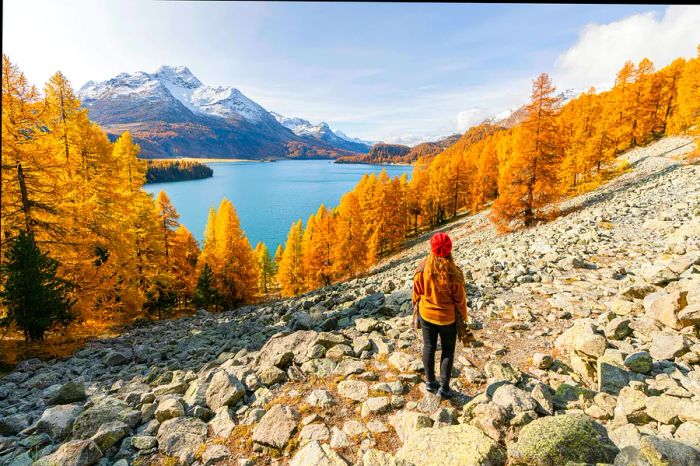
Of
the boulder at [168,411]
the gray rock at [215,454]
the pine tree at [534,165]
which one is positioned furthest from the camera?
the pine tree at [534,165]

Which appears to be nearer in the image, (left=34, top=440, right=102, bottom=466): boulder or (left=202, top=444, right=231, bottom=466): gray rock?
(left=34, top=440, right=102, bottom=466): boulder

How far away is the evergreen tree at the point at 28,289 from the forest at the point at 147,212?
0.03m

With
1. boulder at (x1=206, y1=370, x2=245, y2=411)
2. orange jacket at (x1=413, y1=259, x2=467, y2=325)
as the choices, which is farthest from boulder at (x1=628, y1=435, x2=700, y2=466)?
boulder at (x1=206, y1=370, x2=245, y2=411)

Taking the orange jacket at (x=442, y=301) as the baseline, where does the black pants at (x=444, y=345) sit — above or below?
below

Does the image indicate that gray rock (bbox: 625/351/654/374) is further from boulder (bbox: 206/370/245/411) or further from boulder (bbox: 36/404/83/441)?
boulder (bbox: 36/404/83/441)

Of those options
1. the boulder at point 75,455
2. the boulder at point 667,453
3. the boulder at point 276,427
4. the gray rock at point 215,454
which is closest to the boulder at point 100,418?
the boulder at point 75,455

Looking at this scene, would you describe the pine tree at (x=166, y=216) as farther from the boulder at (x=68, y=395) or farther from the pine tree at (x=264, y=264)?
the pine tree at (x=264, y=264)

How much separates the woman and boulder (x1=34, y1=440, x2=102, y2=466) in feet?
16.1

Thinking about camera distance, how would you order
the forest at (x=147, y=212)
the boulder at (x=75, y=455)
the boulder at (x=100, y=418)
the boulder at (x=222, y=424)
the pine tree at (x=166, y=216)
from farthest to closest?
the pine tree at (x=166, y=216) < the forest at (x=147, y=212) < the boulder at (x=100, y=418) < the boulder at (x=222, y=424) < the boulder at (x=75, y=455)

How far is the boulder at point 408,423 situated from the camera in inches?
178

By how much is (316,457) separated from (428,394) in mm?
2112

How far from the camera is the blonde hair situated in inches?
199

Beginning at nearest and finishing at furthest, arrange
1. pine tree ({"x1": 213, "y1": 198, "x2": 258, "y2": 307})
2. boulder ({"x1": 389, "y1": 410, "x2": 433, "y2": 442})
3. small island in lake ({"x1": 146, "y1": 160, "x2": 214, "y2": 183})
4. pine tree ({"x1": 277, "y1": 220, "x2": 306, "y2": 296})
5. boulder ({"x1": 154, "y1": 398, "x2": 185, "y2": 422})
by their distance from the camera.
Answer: boulder ({"x1": 389, "y1": 410, "x2": 433, "y2": 442})
boulder ({"x1": 154, "y1": 398, "x2": 185, "y2": 422})
pine tree ({"x1": 213, "y1": 198, "x2": 258, "y2": 307})
pine tree ({"x1": 277, "y1": 220, "x2": 306, "y2": 296})
small island in lake ({"x1": 146, "y1": 160, "x2": 214, "y2": 183})

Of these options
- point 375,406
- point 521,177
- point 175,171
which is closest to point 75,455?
point 375,406
